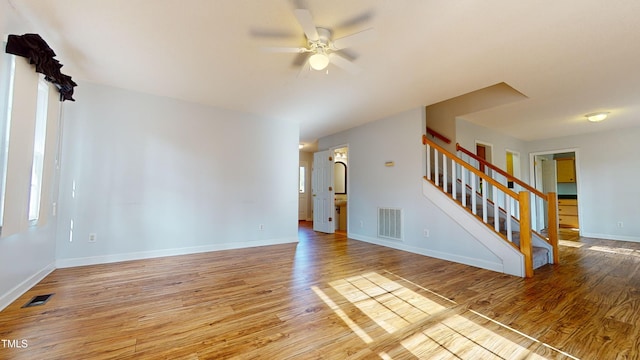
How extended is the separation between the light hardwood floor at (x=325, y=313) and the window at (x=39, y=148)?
798 millimetres

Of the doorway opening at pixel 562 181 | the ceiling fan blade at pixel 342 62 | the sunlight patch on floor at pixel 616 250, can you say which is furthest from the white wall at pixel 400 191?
the doorway opening at pixel 562 181

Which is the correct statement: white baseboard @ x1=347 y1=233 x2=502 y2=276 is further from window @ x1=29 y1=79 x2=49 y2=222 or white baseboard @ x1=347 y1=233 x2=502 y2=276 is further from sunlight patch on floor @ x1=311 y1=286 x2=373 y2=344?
window @ x1=29 y1=79 x2=49 y2=222

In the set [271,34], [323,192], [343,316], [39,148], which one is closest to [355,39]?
[271,34]

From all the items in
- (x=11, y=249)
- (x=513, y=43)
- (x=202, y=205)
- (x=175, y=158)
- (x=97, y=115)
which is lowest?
(x=11, y=249)

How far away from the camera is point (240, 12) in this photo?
6.40 feet

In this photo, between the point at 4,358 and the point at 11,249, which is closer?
the point at 4,358

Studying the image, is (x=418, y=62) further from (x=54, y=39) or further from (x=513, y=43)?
(x=54, y=39)

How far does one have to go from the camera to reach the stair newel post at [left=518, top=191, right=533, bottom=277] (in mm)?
2914

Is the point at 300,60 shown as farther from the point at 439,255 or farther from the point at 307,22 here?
the point at 439,255

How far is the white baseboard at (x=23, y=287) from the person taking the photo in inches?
81.2

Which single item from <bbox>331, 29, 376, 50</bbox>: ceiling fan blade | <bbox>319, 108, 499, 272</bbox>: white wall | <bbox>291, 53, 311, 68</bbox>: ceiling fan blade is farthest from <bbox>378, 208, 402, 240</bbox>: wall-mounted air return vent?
<bbox>331, 29, 376, 50</bbox>: ceiling fan blade

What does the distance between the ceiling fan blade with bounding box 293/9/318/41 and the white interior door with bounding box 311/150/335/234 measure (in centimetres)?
412

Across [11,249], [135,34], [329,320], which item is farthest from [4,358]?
[135,34]

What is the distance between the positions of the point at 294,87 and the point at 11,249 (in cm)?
317
